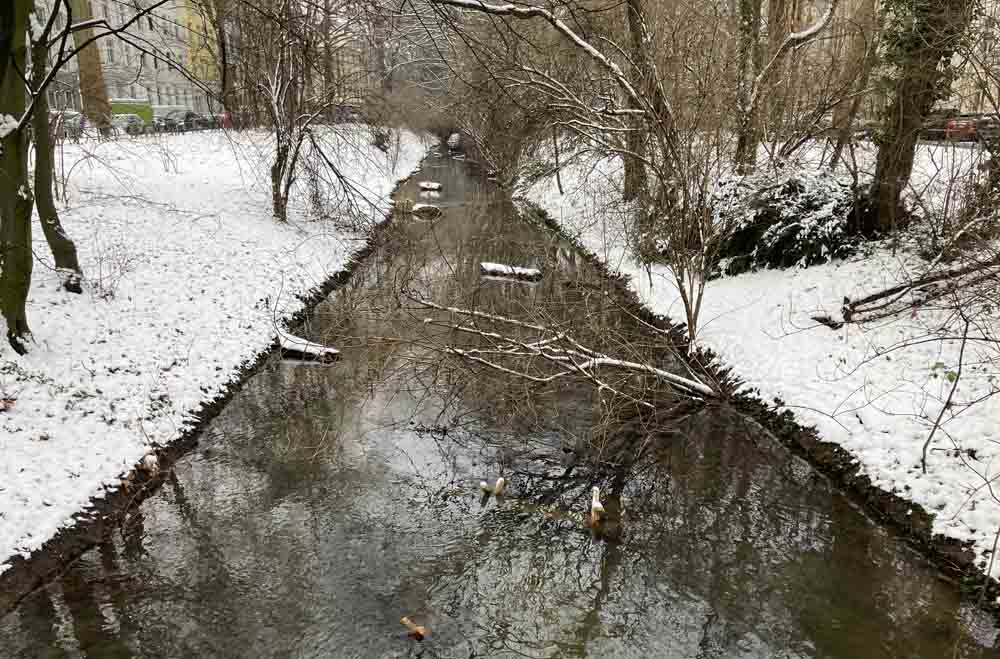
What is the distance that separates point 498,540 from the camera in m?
7.14

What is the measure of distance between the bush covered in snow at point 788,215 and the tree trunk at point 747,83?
594 mm

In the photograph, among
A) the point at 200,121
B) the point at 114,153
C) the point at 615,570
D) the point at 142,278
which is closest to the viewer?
the point at 615,570

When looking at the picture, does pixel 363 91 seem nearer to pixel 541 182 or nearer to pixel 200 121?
pixel 541 182

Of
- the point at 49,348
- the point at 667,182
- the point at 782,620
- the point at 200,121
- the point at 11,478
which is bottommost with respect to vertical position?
the point at 782,620

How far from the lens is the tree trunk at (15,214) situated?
810 centimetres

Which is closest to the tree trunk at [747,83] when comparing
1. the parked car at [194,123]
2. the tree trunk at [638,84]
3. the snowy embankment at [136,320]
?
the tree trunk at [638,84]

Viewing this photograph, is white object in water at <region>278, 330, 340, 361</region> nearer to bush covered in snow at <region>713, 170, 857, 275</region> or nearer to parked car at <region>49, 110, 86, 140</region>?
parked car at <region>49, 110, 86, 140</region>

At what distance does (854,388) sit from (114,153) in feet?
73.6

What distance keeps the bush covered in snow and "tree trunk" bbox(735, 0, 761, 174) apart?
0.59 meters

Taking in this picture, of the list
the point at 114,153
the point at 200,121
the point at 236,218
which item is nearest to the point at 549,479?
the point at 236,218

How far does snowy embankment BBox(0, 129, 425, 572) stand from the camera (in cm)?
748

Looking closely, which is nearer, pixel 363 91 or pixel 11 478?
pixel 11 478

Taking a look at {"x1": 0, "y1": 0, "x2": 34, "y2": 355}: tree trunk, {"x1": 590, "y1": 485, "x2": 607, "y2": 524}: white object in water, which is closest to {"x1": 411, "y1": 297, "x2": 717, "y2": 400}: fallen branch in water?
{"x1": 590, "y1": 485, "x2": 607, "y2": 524}: white object in water

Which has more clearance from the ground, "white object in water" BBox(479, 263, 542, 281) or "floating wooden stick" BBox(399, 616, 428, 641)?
"white object in water" BBox(479, 263, 542, 281)
